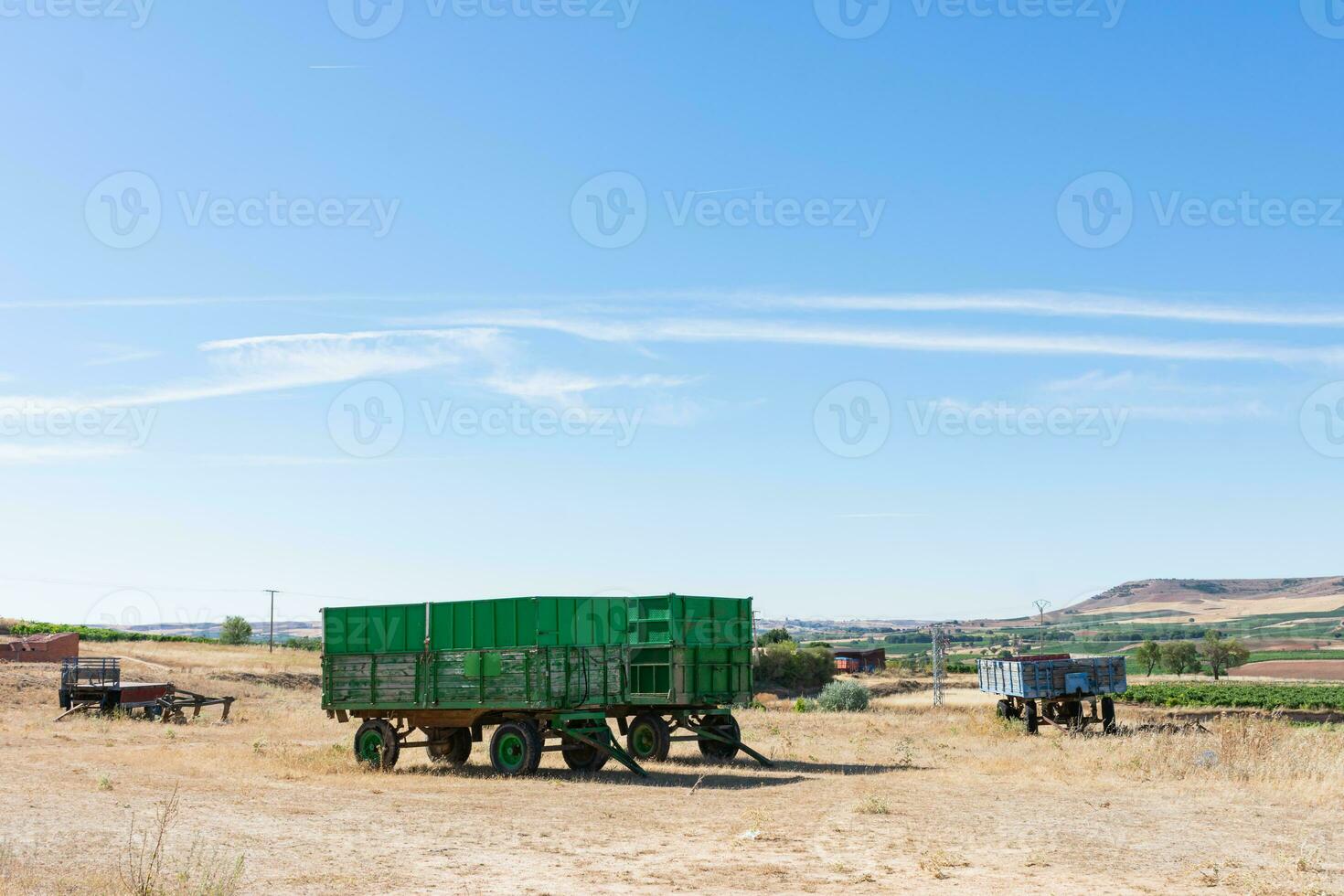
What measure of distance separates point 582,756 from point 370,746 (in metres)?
4.51

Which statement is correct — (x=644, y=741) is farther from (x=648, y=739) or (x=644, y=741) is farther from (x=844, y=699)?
(x=844, y=699)

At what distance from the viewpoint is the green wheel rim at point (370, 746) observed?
23.2 m

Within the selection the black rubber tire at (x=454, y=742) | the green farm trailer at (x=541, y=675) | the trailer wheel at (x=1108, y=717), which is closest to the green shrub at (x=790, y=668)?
the trailer wheel at (x=1108, y=717)

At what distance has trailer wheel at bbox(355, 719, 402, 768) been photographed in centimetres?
2280

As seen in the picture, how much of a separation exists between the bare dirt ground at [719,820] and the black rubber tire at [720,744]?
1.80 ft

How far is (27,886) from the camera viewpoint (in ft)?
34.5

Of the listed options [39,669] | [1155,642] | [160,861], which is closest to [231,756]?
[160,861]

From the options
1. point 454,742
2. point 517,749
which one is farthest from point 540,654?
point 454,742

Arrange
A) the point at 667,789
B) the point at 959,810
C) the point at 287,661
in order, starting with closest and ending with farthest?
the point at 959,810 → the point at 667,789 → the point at 287,661

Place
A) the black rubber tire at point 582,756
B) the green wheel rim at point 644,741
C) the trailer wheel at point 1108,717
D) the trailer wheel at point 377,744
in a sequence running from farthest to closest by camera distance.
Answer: the trailer wheel at point 1108,717
the green wheel rim at point 644,741
the trailer wheel at point 377,744
the black rubber tire at point 582,756

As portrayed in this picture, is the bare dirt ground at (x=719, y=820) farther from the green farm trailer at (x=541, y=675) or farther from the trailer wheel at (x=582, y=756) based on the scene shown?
the green farm trailer at (x=541, y=675)

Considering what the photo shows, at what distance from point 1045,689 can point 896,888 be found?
21888 millimetres

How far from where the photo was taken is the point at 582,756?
72.3 feet

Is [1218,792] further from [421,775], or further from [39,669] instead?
[39,669]
